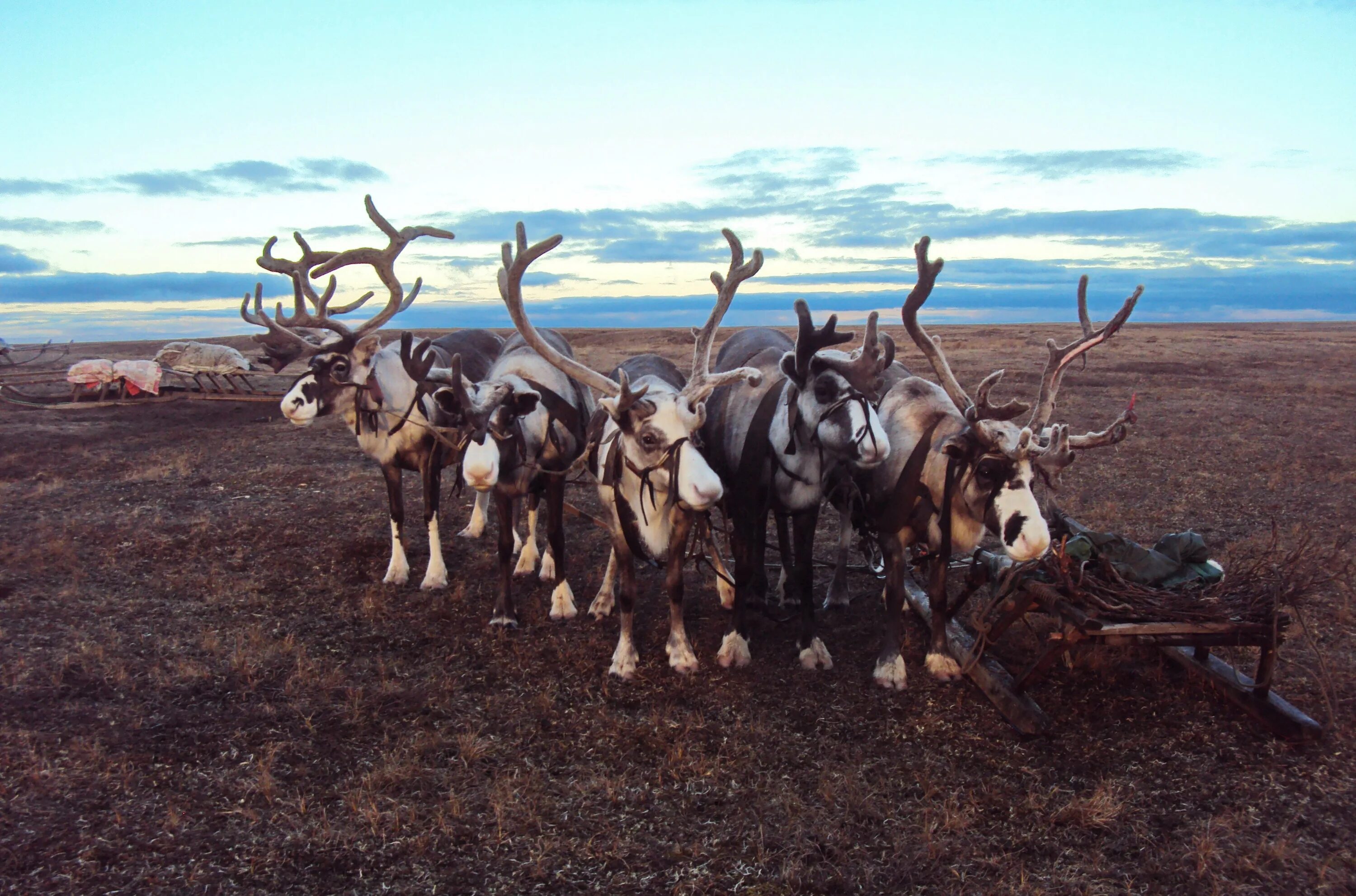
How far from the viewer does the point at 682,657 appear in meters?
6.23

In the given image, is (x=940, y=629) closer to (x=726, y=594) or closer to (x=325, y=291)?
(x=726, y=594)

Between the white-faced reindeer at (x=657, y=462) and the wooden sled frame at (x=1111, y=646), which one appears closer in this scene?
the wooden sled frame at (x=1111, y=646)

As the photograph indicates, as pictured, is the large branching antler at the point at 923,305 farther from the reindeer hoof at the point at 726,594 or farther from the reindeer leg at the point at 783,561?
the reindeer hoof at the point at 726,594

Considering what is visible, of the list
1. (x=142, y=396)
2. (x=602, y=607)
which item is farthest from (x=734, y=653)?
(x=142, y=396)

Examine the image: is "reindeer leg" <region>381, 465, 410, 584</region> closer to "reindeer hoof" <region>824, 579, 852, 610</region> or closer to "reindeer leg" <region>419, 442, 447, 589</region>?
"reindeer leg" <region>419, 442, 447, 589</region>

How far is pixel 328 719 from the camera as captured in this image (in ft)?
18.5

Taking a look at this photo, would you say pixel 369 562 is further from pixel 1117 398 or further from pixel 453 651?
pixel 1117 398

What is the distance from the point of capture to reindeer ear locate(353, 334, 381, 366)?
795 centimetres

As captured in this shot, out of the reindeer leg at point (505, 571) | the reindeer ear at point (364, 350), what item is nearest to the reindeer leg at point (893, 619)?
the reindeer leg at point (505, 571)

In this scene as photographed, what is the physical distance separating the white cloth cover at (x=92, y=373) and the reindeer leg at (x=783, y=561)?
21566mm

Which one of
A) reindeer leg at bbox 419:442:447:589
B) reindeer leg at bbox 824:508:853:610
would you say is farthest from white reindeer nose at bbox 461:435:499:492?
reindeer leg at bbox 824:508:853:610

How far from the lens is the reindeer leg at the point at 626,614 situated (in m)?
6.12

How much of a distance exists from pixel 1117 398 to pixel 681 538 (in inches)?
763

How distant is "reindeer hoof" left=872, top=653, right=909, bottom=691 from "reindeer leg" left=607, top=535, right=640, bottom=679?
194cm
